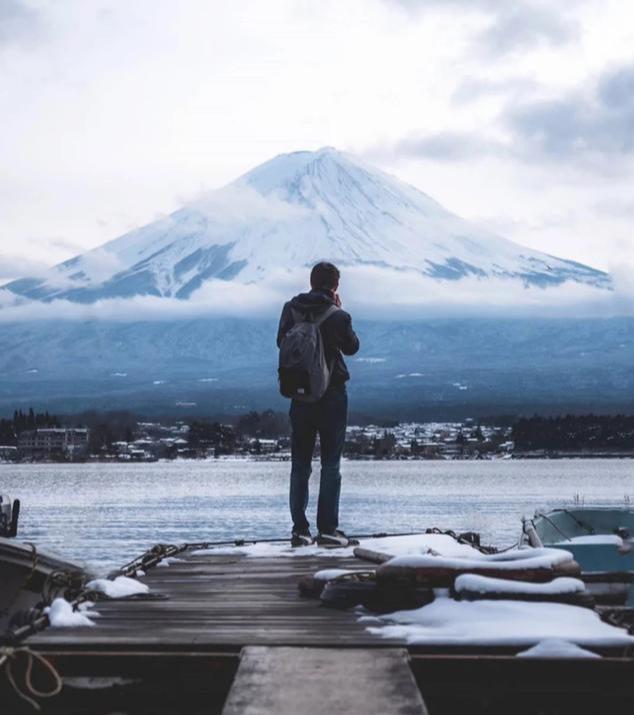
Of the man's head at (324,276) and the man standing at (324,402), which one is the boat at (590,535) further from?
the man's head at (324,276)

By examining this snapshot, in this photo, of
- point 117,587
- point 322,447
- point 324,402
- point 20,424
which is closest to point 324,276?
point 324,402

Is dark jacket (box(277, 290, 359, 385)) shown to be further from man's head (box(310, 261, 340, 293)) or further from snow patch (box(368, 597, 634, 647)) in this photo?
snow patch (box(368, 597, 634, 647))

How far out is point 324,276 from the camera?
912 cm

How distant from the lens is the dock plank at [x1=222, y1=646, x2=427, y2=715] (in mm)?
3416

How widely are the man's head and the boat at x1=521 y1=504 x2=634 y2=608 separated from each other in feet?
9.81

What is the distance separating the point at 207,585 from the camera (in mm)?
6398

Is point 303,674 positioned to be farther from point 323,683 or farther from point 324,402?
point 324,402

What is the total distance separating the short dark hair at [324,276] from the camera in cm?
913

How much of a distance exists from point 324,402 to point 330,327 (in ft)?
1.65

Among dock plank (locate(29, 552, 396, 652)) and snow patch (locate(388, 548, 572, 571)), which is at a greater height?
snow patch (locate(388, 548, 572, 571))

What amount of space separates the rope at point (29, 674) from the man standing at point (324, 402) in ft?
15.8

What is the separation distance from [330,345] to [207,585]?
2.96 m

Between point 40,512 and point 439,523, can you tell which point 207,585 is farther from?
point 40,512

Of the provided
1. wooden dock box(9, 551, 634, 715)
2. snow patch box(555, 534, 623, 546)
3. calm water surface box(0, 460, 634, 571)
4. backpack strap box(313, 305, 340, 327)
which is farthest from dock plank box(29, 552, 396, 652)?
calm water surface box(0, 460, 634, 571)
